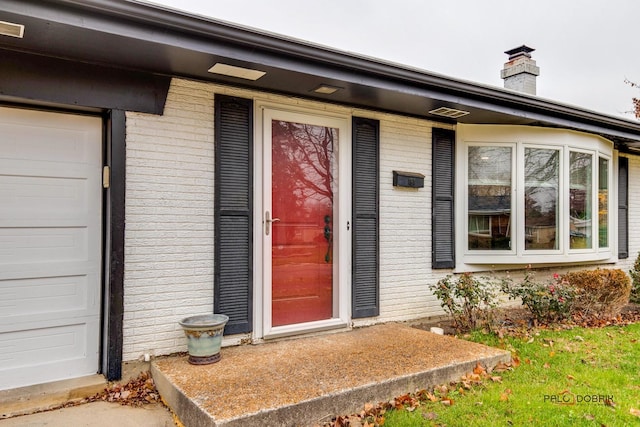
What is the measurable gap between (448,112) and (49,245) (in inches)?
158

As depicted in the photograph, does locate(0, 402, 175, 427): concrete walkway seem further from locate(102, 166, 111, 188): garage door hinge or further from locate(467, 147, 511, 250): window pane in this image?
locate(467, 147, 511, 250): window pane

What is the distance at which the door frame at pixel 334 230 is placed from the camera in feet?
12.7

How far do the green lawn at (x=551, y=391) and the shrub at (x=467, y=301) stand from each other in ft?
1.06

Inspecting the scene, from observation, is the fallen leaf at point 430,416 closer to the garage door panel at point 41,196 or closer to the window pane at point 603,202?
the garage door panel at point 41,196

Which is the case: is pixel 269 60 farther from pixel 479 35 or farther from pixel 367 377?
pixel 479 35

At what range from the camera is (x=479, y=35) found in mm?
12875

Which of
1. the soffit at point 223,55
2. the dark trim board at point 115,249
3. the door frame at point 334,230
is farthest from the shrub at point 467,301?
the dark trim board at point 115,249

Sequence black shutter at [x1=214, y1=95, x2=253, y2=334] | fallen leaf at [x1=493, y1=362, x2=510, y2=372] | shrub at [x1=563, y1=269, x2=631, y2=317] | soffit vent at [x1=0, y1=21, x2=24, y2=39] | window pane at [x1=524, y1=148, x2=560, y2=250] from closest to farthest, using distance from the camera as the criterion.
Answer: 1. soffit vent at [x1=0, y1=21, x2=24, y2=39]
2. fallen leaf at [x1=493, y1=362, x2=510, y2=372]
3. black shutter at [x1=214, y1=95, x2=253, y2=334]
4. shrub at [x1=563, y1=269, x2=631, y2=317]
5. window pane at [x1=524, y1=148, x2=560, y2=250]

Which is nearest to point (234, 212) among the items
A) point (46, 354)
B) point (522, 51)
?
point (46, 354)

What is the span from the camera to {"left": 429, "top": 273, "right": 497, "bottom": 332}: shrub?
14.7 ft

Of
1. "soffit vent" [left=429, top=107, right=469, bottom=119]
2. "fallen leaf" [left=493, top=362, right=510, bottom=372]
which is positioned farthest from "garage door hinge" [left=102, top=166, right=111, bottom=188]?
"fallen leaf" [left=493, top=362, right=510, bottom=372]

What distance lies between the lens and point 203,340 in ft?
10.6

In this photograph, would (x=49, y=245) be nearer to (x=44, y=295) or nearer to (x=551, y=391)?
(x=44, y=295)

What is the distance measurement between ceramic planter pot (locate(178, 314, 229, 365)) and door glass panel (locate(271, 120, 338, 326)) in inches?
30.2
